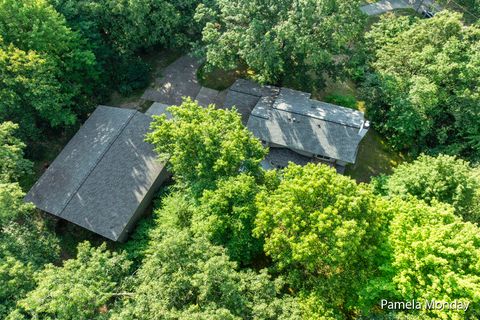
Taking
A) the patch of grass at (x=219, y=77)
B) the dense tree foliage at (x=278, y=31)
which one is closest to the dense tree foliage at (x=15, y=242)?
the dense tree foliage at (x=278, y=31)

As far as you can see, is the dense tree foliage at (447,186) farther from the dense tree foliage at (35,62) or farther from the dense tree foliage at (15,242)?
the dense tree foliage at (35,62)

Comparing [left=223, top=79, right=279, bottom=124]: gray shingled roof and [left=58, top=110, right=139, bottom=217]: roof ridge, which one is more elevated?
→ [left=223, top=79, right=279, bottom=124]: gray shingled roof

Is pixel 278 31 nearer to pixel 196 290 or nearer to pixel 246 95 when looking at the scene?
pixel 246 95

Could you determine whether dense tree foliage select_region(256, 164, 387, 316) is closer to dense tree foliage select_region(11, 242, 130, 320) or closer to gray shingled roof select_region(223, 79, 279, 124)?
dense tree foliage select_region(11, 242, 130, 320)

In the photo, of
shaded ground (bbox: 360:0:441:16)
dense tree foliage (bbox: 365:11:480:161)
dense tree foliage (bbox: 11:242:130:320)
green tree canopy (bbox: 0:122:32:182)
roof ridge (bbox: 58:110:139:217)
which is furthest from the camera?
shaded ground (bbox: 360:0:441:16)

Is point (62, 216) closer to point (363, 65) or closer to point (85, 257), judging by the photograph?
point (85, 257)

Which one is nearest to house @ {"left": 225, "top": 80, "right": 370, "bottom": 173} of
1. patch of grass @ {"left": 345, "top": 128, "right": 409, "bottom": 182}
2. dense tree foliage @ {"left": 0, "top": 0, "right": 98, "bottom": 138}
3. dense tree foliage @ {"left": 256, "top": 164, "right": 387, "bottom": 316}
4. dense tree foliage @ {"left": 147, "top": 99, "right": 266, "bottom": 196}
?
patch of grass @ {"left": 345, "top": 128, "right": 409, "bottom": 182}

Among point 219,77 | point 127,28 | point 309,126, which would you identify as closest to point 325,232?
point 309,126

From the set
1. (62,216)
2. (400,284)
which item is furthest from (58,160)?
(400,284)
